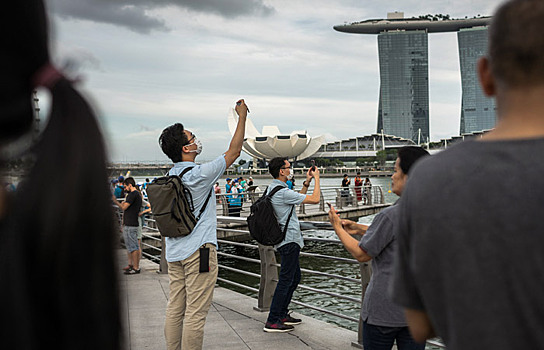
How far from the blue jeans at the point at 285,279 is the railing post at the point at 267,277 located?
0.77m

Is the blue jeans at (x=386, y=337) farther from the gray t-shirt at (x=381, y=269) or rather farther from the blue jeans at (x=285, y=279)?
the blue jeans at (x=285, y=279)

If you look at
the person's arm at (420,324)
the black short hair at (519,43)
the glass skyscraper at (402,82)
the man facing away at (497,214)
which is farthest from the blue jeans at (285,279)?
the glass skyscraper at (402,82)

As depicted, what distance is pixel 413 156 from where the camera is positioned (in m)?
2.75

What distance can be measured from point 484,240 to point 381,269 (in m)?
1.59

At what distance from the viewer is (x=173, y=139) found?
381cm

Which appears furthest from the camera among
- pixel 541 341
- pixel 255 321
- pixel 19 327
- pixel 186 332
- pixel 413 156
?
pixel 255 321

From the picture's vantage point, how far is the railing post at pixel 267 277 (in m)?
5.92

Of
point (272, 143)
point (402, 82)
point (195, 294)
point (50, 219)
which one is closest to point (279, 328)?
point (195, 294)

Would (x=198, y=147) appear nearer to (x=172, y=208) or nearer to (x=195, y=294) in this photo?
(x=172, y=208)

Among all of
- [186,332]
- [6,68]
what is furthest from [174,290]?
[6,68]

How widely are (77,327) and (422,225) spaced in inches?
28.3

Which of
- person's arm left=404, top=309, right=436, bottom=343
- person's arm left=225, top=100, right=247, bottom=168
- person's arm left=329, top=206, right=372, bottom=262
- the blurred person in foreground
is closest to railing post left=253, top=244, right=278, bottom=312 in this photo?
person's arm left=225, top=100, right=247, bottom=168

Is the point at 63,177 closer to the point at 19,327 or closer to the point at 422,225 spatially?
the point at 19,327

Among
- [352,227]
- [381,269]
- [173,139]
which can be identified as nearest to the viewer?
[381,269]
